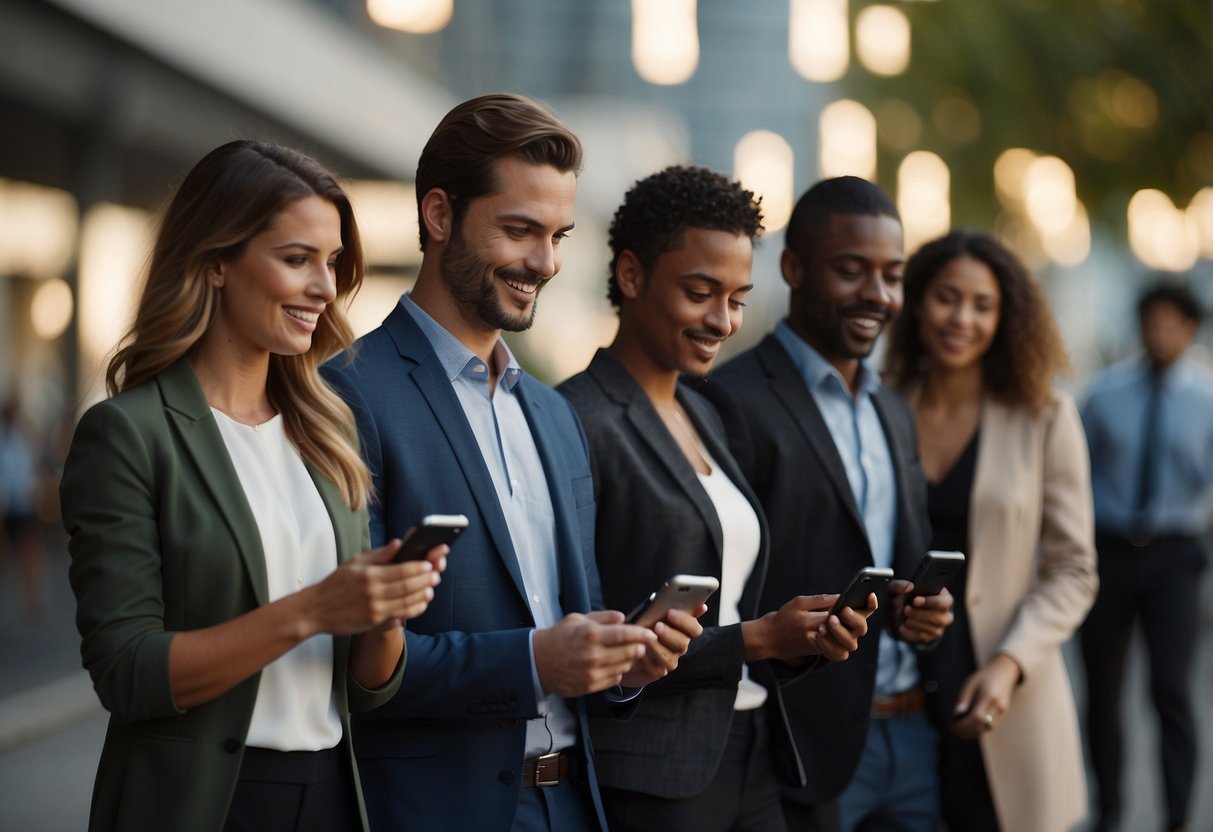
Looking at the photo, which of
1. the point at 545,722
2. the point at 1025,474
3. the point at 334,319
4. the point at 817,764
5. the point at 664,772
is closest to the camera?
the point at 334,319

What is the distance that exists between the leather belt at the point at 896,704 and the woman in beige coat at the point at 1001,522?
0.08m

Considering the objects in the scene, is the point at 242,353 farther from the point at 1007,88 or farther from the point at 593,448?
the point at 1007,88

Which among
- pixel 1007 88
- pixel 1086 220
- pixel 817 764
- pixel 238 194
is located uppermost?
pixel 1007 88

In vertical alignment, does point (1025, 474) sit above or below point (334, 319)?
below

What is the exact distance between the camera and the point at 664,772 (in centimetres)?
360

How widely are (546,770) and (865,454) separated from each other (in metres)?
1.64

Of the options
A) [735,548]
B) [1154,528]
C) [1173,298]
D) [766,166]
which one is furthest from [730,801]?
[766,166]

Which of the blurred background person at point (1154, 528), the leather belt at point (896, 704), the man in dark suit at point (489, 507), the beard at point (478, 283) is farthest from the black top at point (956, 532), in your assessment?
the blurred background person at point (1154, 528)

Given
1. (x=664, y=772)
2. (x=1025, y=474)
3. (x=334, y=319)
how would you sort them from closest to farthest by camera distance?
1. (x=334, y=319)
2. (x=664, y=772)
3. (x=1025, y=474)

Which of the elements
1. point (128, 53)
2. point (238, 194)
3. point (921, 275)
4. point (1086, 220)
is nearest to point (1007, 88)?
point (1086, 220)

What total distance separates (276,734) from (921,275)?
313 centimetres

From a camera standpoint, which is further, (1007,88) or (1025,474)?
(1007,88)

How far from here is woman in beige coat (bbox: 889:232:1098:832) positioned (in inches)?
187

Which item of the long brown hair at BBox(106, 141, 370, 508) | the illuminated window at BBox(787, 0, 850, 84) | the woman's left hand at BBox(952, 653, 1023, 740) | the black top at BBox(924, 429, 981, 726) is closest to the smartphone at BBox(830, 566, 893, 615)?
the long brown hair at BBox(106, 141, 370, 508)
